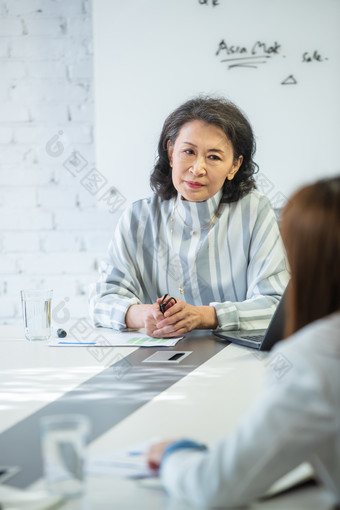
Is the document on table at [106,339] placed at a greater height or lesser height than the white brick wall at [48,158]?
lesser

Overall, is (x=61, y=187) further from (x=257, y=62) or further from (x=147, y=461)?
(x=147, y=461)

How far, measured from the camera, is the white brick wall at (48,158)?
9.48 feet

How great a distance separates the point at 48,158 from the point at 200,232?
1.18 meters

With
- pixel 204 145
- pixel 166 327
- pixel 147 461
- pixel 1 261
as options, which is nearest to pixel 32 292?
pixel 166 327

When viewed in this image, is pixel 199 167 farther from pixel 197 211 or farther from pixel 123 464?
pixel 123 464

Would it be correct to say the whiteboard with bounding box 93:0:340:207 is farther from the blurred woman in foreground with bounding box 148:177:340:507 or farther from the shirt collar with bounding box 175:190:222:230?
the blurred woman in foreground with bounding box 148:177:340:507

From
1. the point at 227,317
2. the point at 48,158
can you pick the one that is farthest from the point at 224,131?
the point at 48,158

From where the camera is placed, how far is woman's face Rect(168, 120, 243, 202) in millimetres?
1942

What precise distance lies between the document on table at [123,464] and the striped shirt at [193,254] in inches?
38.7

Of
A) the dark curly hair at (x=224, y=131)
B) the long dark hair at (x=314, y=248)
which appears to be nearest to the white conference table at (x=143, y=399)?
the long dark hair at (x=314, y=248)

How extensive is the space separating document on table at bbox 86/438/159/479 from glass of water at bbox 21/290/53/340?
82 centimetres

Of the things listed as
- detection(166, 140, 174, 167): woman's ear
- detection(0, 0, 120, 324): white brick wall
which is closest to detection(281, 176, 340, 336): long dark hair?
detection(166, 140, 174, 167): woman's ear

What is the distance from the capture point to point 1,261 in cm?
301

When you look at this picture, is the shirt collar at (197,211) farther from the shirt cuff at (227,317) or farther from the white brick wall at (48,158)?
the white brick wall at (48,158)
